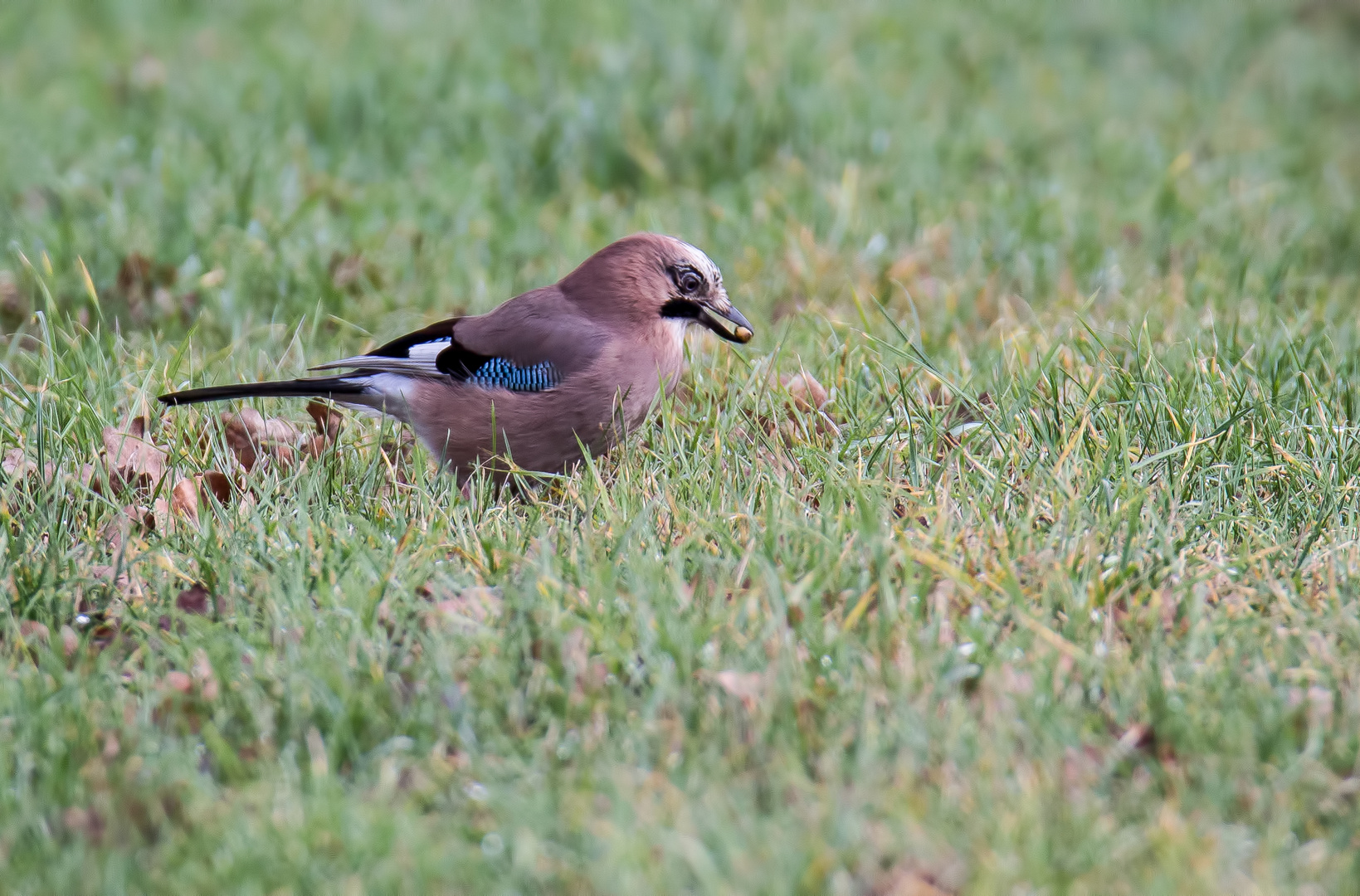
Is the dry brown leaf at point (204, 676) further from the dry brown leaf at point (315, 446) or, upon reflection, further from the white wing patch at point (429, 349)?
the white wing patch at point (429, 349)

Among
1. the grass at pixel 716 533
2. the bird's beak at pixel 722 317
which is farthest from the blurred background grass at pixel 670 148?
the bird's beak at pixel 722 317

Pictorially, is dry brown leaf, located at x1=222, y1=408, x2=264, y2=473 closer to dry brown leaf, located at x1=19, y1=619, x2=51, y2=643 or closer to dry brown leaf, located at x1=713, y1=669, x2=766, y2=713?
dry brown leaf, located at x1=19, y1=619, x2=51, y2=643

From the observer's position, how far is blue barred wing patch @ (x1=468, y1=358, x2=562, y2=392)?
4320 mm

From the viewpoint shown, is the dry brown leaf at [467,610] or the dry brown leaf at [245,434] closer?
the dry brown leaf at [467,610]

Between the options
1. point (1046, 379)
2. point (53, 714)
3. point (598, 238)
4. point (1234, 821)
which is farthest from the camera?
point (598, 238)

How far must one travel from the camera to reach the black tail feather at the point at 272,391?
4148mm

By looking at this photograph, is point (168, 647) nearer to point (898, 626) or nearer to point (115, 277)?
point (898, 626)

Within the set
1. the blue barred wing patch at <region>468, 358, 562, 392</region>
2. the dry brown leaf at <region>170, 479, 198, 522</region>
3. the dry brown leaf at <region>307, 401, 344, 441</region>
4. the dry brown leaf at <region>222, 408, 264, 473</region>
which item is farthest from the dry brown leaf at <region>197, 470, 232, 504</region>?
the blue barred wing patch at <region>468, 358, 562, 392</region>

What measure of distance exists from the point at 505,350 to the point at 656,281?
498 millimetres

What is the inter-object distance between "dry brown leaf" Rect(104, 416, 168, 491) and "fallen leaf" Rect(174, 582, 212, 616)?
628 millimetres

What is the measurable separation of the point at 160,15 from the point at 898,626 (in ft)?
24.9

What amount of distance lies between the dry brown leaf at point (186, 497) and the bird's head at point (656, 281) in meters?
1.26

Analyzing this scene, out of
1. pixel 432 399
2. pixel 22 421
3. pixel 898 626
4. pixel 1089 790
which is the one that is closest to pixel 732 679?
pixel 898 626

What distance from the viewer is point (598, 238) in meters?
6.37
